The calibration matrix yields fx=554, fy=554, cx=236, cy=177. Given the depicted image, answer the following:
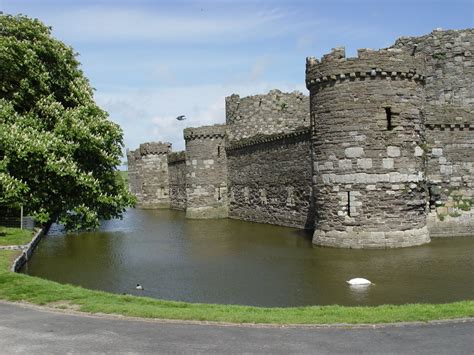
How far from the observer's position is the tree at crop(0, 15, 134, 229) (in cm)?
1944

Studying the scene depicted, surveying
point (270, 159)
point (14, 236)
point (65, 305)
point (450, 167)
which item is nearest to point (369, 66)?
point (450, 167)

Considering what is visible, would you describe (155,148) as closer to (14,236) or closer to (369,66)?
(14,236)

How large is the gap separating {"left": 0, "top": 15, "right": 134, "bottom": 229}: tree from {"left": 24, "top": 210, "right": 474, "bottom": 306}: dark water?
2.18 metres

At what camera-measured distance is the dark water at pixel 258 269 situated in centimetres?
1435

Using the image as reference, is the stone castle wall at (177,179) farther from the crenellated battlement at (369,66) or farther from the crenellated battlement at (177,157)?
the crenellated battlement at (369,66)

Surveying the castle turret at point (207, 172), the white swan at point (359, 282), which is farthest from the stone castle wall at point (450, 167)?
the castle turret at point (207, 172)

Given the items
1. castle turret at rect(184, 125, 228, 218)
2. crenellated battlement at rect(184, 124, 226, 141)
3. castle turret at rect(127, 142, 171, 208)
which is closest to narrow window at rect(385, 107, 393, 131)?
castle turret at rect(184, 125, 228, 218)

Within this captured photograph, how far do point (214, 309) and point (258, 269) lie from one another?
23.1 ft

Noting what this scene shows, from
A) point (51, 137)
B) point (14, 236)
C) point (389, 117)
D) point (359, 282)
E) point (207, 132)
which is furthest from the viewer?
point (207, 132)

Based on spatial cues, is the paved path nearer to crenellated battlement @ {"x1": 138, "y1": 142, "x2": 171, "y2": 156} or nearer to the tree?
the tree

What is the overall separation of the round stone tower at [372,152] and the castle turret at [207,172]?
20344 millimetres

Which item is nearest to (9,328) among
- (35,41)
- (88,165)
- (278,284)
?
(278,284)

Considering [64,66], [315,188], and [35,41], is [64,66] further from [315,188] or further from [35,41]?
[315,188]

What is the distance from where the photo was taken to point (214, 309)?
11.5 meters
